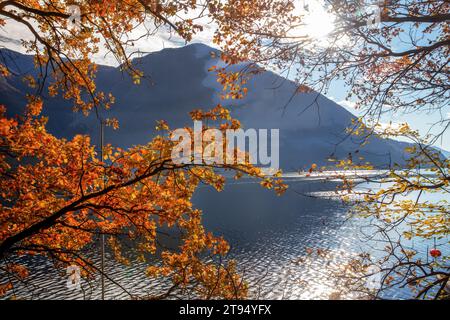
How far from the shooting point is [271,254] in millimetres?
56062

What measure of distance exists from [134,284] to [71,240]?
104 ft

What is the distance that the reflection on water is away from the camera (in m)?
40.0

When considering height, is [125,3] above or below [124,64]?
above

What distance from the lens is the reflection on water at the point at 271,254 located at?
40.0 m

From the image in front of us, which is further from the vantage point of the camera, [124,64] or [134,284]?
[134,284]

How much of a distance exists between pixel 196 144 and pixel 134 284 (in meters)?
40.1

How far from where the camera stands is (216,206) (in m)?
101
